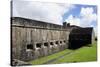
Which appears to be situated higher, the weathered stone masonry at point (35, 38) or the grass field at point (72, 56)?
the weathered stone masonry at point (35, 38)

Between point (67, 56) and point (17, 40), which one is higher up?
point (17, 40)

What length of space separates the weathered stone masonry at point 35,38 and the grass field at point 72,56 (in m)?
0.05

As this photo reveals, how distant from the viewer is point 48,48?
235cm

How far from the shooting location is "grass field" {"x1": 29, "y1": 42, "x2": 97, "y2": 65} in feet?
7.59

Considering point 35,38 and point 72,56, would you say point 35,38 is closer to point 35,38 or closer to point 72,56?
point 35,38

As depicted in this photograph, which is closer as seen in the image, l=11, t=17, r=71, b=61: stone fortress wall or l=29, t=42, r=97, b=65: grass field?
l=11, t=17, r=71, b=61: stone fortress wall

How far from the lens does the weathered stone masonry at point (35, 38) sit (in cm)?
215

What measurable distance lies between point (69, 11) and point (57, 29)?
0.27m

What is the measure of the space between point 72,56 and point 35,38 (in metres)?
0.54

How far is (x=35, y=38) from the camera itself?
88.8 inches

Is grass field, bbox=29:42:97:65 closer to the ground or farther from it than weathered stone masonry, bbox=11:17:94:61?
closer to the ground

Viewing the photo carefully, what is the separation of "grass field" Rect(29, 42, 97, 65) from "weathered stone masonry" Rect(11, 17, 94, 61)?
5 centimetres
